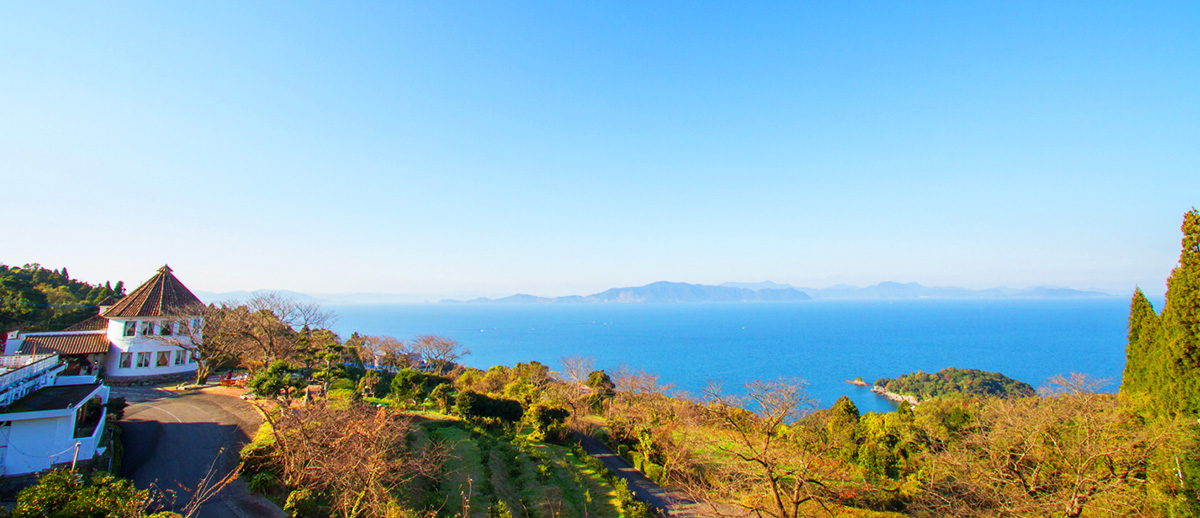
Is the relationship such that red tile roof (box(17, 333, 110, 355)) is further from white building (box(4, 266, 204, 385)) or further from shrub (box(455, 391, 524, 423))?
shrub (box(455, 391, 524, 423))

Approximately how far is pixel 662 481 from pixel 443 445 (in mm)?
9215

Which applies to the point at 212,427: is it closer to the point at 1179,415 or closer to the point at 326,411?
the point at 326,411

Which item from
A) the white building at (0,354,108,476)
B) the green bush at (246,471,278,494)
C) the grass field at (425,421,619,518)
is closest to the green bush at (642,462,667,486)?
the grass field at (425,421,619,518)

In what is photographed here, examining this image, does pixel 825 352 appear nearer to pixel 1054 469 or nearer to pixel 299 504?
pixel 1054 469

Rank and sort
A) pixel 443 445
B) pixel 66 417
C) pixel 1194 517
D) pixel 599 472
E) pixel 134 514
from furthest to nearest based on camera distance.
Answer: pixel 599 472, pixel 443 445, pixel 66 417, pixel 1194 517, pixel 134 514

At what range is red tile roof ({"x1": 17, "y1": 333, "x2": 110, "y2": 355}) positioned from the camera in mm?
24381

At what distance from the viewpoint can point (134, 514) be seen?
7.44 meters

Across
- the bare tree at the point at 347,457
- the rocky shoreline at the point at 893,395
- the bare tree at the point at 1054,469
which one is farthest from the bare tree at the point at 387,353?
the rocky shoreline at the point at 893,395

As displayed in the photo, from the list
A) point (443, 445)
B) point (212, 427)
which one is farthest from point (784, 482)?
point (212, 427)

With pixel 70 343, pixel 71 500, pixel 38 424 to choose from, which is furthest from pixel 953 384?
pixel 70 343

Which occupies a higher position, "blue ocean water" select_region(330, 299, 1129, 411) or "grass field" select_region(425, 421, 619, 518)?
"grass field" select_region(425, 421, 619, 518)

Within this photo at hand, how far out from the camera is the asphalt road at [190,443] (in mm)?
12406

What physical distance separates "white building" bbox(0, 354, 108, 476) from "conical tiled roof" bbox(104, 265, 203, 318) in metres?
11.1

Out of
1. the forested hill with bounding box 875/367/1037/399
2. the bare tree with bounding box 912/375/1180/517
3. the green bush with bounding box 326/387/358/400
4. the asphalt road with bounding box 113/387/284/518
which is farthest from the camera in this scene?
the forested hill with bounding box 875/367/1037/399
